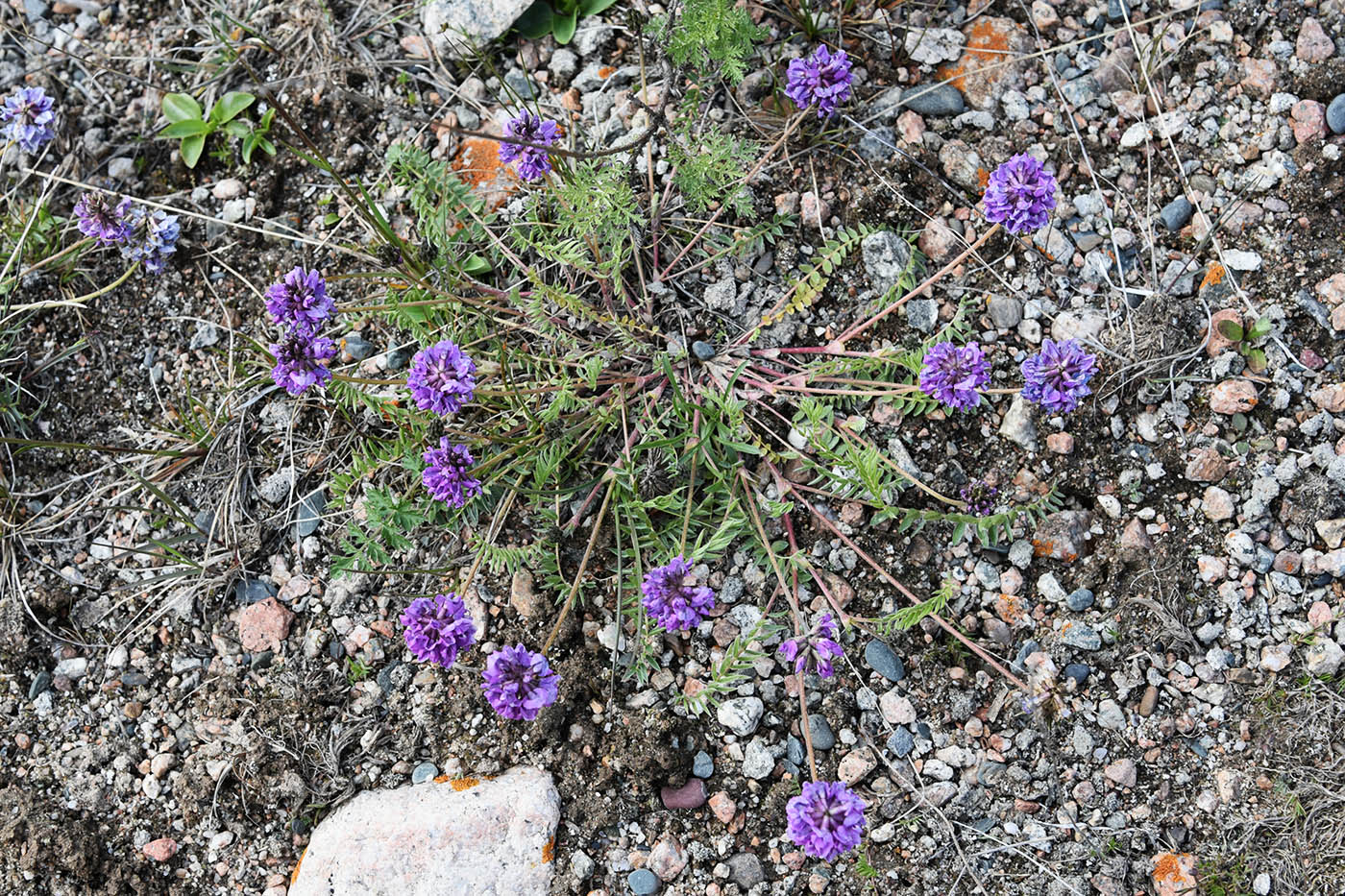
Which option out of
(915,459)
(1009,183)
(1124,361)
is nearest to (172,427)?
(915,459)

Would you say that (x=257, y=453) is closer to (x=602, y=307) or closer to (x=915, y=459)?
(x=602, y=307)

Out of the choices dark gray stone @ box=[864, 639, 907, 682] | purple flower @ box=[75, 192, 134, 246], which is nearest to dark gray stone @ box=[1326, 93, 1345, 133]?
dark gray stone @ box=[864, 639, 907, 682]

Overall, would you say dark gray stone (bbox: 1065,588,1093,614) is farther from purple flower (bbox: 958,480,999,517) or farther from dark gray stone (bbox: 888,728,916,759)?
dark gray stone (bbox: 888,728,916,759)

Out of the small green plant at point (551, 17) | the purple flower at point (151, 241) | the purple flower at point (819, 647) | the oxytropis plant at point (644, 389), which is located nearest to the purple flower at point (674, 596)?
the oxytropis plant at point (644, 389)

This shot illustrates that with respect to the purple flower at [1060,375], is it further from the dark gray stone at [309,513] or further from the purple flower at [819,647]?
the dark gray stone at [309,513]

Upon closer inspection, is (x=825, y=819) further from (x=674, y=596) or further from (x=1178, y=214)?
(x=1178, y=214)
